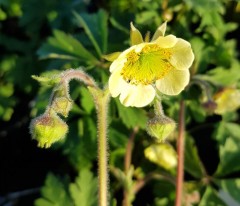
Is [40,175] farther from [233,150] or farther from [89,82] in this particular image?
[89,82]

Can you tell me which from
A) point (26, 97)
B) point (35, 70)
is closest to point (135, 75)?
point (35, 70)

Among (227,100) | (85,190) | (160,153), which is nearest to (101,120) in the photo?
(85,190)

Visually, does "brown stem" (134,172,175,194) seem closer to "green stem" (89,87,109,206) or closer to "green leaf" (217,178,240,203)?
"green leaf" (217,178,240,203)

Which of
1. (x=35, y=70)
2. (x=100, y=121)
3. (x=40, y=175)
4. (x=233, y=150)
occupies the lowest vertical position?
(x=40, y=175)

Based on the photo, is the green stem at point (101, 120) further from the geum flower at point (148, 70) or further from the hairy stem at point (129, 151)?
the hairy stem at point (129, 151)

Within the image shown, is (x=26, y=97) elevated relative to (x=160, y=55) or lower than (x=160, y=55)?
lower

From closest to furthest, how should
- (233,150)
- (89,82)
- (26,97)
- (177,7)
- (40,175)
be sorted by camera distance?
(89,82) < (233,150) < (177,7) < (40,175) < (26,97)

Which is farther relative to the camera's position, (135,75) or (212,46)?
(212,46)

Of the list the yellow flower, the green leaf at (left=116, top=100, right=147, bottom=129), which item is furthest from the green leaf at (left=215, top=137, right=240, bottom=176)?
the green leaf at (left=116, top=100, right=147, bottom=129)
